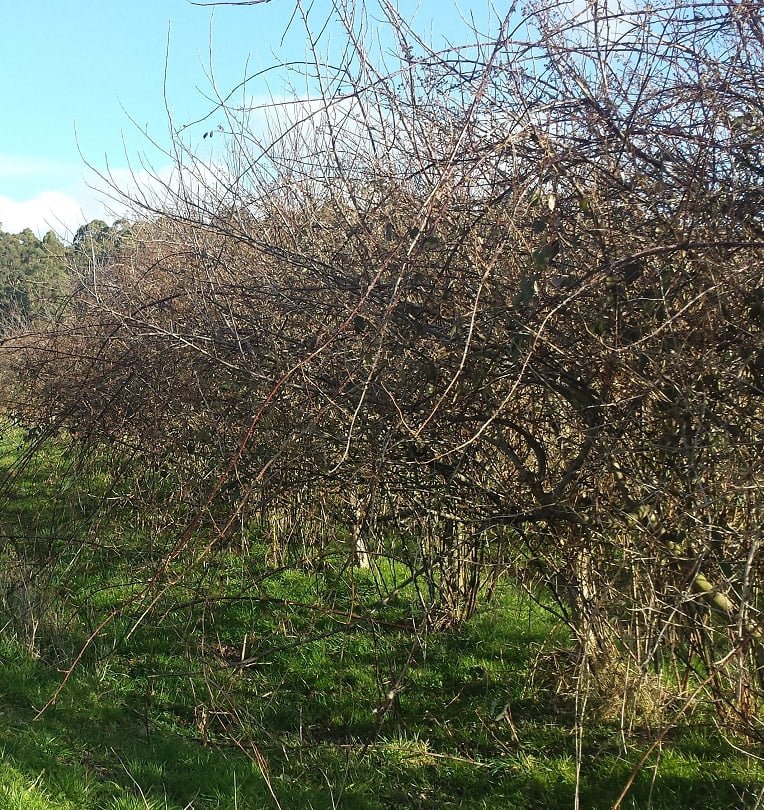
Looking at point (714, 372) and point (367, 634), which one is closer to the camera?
point (714, 372)

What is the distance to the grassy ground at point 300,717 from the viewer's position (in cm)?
414

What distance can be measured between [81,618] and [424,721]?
3111 millimetres

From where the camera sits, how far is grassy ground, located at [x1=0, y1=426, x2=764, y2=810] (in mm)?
4137

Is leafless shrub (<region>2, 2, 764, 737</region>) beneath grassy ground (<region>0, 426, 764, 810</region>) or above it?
above

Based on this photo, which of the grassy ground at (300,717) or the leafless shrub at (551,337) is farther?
the grassy ground at (300,717)

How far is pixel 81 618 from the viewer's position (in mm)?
6898

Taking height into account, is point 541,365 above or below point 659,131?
below

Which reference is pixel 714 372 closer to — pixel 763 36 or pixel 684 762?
pixel 763 36

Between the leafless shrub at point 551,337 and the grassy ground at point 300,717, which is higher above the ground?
the leafless shrub at point 551,337

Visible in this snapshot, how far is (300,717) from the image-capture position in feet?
17.1

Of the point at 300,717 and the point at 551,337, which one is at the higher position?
the point at 551,337

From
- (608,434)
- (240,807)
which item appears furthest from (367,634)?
(608,434)

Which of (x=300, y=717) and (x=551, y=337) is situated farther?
(x=300, y=717)

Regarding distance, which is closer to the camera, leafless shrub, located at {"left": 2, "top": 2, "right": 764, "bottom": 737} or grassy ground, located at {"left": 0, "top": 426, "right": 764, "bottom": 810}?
leafless shrub, located at {"left": 2, "top": 2, "right": 764, "bottom": 737}
